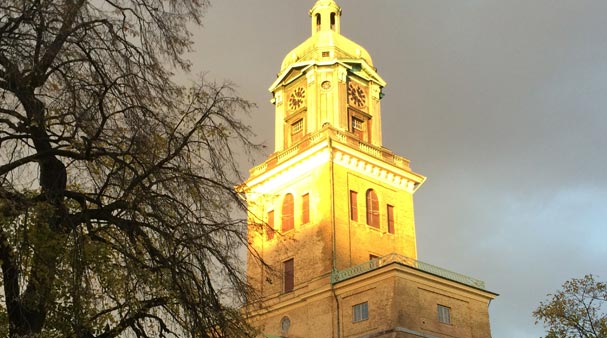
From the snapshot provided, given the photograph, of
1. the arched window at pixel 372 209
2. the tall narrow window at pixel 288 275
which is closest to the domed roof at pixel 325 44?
the arched window at pixel 372 209

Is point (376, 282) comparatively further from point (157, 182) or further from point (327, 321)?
point (157, 182)

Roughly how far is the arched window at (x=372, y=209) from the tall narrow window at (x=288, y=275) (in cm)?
560

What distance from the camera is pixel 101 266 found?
1262 centimetres

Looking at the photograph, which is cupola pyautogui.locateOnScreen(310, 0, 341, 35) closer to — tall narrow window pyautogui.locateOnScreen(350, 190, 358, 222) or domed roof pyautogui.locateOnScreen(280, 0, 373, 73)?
domed roof pyautogui.locateOnScreen(280, 0, 373, 73)

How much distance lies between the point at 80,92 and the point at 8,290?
3294 mm

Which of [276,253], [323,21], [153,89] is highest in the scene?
[323,21]

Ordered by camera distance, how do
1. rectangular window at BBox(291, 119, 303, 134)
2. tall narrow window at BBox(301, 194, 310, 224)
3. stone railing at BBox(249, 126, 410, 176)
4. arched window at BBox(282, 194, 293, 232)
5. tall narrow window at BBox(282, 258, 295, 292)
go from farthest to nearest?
rectangular window at BBox(291, 119, 303, 134) → arched window at BBox(282, 194, 293, 232) → stone railing at BBox(249, 126, 410, 176) → tall narrow window at BBox(301, 194, 310, 224) → tall narrow window at BBox(282, 258, 295, 292)

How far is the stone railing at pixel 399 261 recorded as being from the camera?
40.5 m

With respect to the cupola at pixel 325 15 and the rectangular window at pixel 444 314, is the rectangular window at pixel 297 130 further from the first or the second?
the rectangular window at pixel 444 314

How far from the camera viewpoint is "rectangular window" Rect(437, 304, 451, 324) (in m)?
40.2

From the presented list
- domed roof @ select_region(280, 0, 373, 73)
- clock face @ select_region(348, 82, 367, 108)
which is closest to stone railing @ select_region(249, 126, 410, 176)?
clock face @ select_region(348, 82, 367, 108)

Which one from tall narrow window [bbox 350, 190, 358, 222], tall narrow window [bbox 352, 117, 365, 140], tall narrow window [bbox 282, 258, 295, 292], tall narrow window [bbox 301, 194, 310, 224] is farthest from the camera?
tall narrow window [bbox 352, 117, 365, 140]

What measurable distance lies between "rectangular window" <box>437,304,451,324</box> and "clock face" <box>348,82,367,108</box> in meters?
16.9

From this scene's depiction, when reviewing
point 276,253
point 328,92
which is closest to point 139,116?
point 276,253
